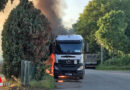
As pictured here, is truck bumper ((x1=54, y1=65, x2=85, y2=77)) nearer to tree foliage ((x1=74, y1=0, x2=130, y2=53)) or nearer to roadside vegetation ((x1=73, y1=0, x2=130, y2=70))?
roadside vegetation ((x1=73, y1=0, x2=130, y2=70))

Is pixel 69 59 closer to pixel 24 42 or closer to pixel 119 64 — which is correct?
pixel 24 42

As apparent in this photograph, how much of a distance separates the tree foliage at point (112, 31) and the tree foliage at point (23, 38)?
40600mm

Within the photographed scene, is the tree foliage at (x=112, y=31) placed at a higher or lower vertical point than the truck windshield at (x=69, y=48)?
higher

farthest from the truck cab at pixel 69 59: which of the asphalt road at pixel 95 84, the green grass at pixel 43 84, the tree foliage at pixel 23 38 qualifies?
the green grass at pixel 43 84

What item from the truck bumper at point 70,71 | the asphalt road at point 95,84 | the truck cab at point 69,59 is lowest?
the asphalt road at point 95,84

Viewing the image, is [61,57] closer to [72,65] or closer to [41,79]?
[72,65]

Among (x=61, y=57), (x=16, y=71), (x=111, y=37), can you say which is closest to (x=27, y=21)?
(x=16, y=71)

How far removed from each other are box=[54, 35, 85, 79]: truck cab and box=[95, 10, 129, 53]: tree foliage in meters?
35.2

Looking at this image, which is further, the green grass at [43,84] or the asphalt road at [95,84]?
the asphalt road at [95,84]

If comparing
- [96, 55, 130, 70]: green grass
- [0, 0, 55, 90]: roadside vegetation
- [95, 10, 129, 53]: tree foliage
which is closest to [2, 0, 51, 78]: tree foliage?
[0, 0, 55, 90]: roadside vegetation

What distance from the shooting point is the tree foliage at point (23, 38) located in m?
17.2

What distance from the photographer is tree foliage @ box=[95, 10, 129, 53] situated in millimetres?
57844

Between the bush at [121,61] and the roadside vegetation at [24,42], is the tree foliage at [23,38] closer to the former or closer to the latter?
the roadside vegetation at [24,42]

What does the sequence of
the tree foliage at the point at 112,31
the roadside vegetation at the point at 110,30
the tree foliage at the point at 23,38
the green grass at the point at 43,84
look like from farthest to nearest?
the tree foliage at the point at 112,31
the roadside vegetation at the point at 110,30
the tree foliage at the point at 23,38
the green grass at the point at 43,84
